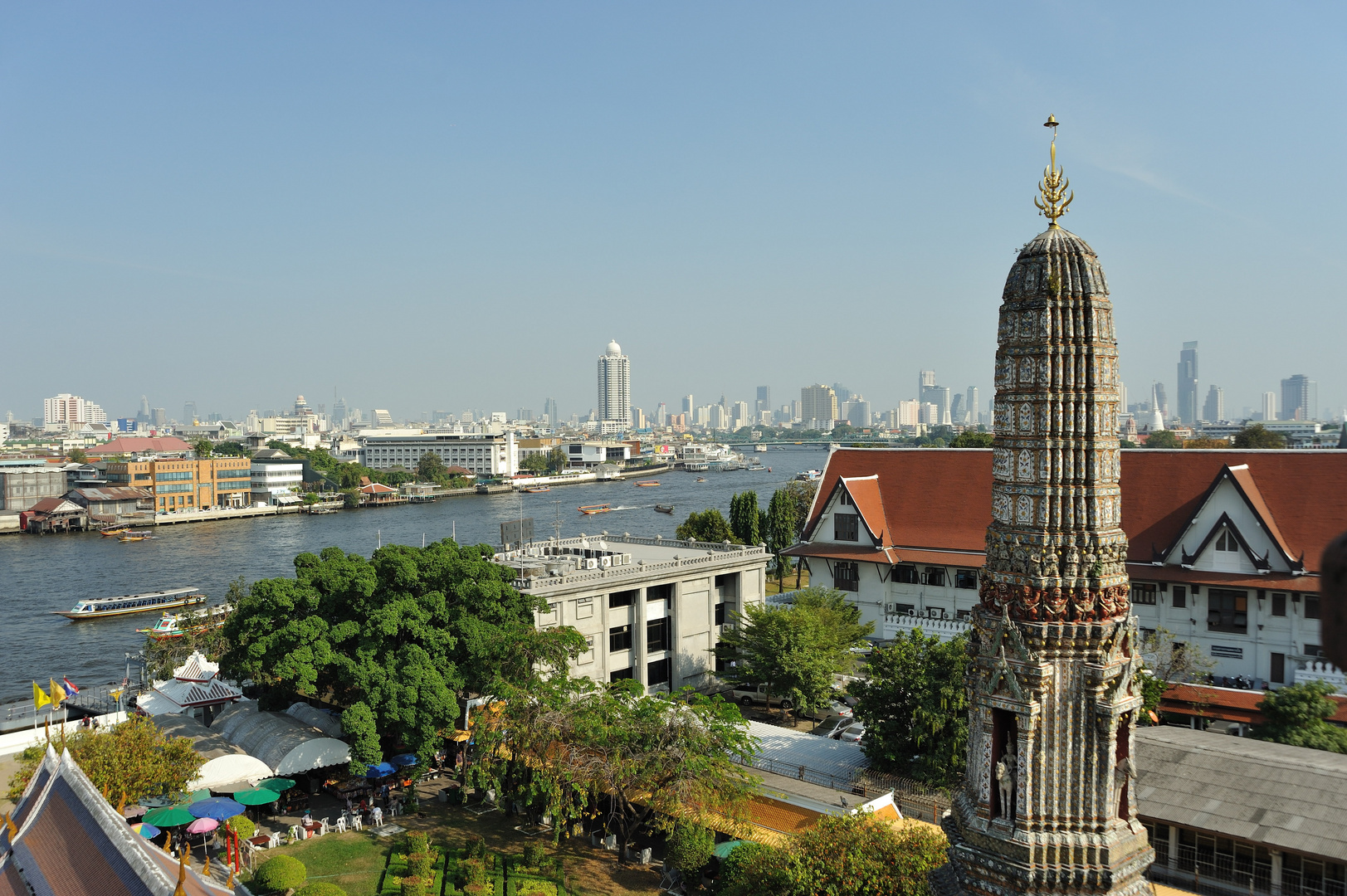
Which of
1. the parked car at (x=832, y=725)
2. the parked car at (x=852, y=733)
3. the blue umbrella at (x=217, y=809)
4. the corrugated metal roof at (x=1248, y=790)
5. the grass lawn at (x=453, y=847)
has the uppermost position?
the corrugated metal roof at (x=1248, y=790)

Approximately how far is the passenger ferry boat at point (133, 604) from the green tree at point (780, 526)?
3144cm

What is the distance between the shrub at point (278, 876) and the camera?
1777 cm

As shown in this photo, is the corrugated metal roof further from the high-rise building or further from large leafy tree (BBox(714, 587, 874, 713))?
large leafy tree (BBox(714, 587, 874, 713))

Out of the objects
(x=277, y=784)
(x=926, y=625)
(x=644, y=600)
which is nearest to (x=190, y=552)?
(x=644, y=600)

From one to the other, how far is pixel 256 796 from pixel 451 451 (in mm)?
142289

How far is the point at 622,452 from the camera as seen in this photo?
19625 centimetres

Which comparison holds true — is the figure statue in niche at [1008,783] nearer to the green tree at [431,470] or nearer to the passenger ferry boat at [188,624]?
the passenger ferry boat at [188,624]

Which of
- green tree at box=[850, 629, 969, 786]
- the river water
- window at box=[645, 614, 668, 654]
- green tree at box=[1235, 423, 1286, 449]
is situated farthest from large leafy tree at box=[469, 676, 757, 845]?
green tree at box=[1235, 423, 1286, 449]

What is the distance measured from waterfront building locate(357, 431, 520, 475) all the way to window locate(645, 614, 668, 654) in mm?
125247

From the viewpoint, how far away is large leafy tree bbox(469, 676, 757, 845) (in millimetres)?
19516

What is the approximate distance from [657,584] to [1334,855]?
841 inches

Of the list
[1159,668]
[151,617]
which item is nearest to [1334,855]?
[1159,668]

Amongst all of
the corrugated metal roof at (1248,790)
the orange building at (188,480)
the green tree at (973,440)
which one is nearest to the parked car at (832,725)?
Answer: the corrugated metal roof at (1248,790)

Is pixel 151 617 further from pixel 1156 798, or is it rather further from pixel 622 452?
pixel 622 452
